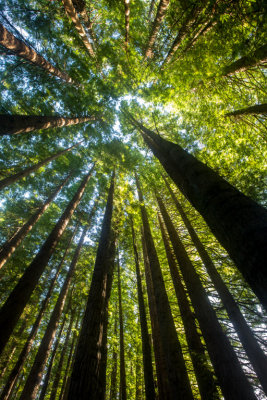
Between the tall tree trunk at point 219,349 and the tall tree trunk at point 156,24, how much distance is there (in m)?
9.08

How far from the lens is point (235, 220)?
3.39 ft

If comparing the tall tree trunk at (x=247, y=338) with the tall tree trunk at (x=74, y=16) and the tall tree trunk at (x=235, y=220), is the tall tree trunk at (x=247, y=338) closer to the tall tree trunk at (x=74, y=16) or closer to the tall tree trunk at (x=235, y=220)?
the tall tree trunk at (x=235, y=220)

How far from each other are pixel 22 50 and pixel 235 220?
28.7 ft

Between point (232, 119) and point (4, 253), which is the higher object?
point (232, 119)

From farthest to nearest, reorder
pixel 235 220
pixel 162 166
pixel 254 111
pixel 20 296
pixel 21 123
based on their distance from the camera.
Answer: pixel 254 111 → pixel 162 166 → pixel 21 123 → pixel 20 296 → pixel 235 220

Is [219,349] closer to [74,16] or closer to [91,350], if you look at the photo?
[91,350]

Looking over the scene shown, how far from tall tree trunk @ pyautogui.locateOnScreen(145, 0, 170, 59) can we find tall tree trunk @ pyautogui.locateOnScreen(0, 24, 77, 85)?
4.60 meters

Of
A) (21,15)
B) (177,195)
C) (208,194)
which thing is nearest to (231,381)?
(208,194)

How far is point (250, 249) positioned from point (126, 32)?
380 inches

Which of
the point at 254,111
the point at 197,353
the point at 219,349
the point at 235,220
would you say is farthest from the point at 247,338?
the point at 254,111

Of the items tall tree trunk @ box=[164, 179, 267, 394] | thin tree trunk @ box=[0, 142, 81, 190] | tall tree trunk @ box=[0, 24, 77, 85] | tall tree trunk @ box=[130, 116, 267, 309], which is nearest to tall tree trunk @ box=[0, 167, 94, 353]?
thin tree trunk @ box=[0, 142, 81, 190]

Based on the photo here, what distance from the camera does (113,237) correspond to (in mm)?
7148

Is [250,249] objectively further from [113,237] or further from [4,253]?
[4,253]

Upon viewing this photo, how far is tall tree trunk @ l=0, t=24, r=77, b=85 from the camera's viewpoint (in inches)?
200
